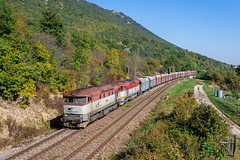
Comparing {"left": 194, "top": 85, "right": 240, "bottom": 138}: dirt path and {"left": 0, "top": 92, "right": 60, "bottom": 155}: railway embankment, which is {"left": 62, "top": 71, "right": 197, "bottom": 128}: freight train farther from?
{"left": 194, "top": 85, "right": 240, "bottom": 138}: dirt path

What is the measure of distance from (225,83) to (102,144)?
47653mm

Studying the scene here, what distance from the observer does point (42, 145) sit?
1366 centimetres

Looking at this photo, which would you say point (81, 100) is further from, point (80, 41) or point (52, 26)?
point (80, 41)

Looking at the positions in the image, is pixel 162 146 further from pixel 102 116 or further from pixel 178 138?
pixel 102 116

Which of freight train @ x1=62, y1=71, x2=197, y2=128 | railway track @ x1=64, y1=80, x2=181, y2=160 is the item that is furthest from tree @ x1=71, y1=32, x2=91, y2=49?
railway track @ x1=64, y1=80, x2=181, y2=160

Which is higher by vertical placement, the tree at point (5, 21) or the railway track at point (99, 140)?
the tree at point (5, 21)

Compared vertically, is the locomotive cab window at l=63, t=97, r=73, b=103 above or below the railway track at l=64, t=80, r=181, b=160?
above

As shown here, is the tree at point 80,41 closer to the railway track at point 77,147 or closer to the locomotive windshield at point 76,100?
the locomotive windshield at point 76,100

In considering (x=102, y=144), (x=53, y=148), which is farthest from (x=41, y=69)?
(x=102, y=144)

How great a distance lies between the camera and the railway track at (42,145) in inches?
472

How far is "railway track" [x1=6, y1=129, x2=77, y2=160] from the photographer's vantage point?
1198cm

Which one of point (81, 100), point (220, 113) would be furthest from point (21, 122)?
point (220, 113)

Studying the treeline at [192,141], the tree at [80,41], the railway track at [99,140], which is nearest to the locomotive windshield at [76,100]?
the railway track at [99,140]

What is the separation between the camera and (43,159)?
11.5 meters
